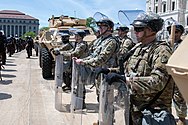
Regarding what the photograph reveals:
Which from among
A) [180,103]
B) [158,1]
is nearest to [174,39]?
[180,103]

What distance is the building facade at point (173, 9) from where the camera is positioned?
76.1 m

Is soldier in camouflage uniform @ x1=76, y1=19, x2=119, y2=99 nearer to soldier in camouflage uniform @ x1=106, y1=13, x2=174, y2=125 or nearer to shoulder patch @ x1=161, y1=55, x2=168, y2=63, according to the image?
soldier in camouflage uniform @ x1=106, y1=13, x2=174, y2=125

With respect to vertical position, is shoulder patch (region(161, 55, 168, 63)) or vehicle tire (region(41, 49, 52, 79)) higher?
shoulder patch (region(161, 55, 168, 63))

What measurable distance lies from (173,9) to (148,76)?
3177 inches

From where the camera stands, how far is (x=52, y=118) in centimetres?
577

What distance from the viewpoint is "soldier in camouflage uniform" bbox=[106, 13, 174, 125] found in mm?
2598

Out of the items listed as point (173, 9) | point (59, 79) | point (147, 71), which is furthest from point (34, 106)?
point (173, 9)

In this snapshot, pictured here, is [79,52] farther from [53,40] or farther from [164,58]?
[53,40]

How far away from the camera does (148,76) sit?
8.82ft

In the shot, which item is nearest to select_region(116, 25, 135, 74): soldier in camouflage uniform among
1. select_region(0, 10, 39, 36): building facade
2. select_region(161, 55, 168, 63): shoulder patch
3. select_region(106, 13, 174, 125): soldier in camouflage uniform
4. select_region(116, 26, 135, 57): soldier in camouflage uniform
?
select_region(116, 26, 135, 57): soldier in camouflage uniform

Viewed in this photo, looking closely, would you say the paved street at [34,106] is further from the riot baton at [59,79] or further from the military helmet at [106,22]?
the military helmet at [106,22]

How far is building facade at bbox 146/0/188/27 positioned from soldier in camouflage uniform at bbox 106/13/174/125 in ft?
233

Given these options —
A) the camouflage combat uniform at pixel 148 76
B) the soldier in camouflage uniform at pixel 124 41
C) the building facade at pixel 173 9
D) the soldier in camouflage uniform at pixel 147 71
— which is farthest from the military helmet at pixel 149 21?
the building facade at pixel 173 9

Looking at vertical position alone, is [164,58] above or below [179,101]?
above
